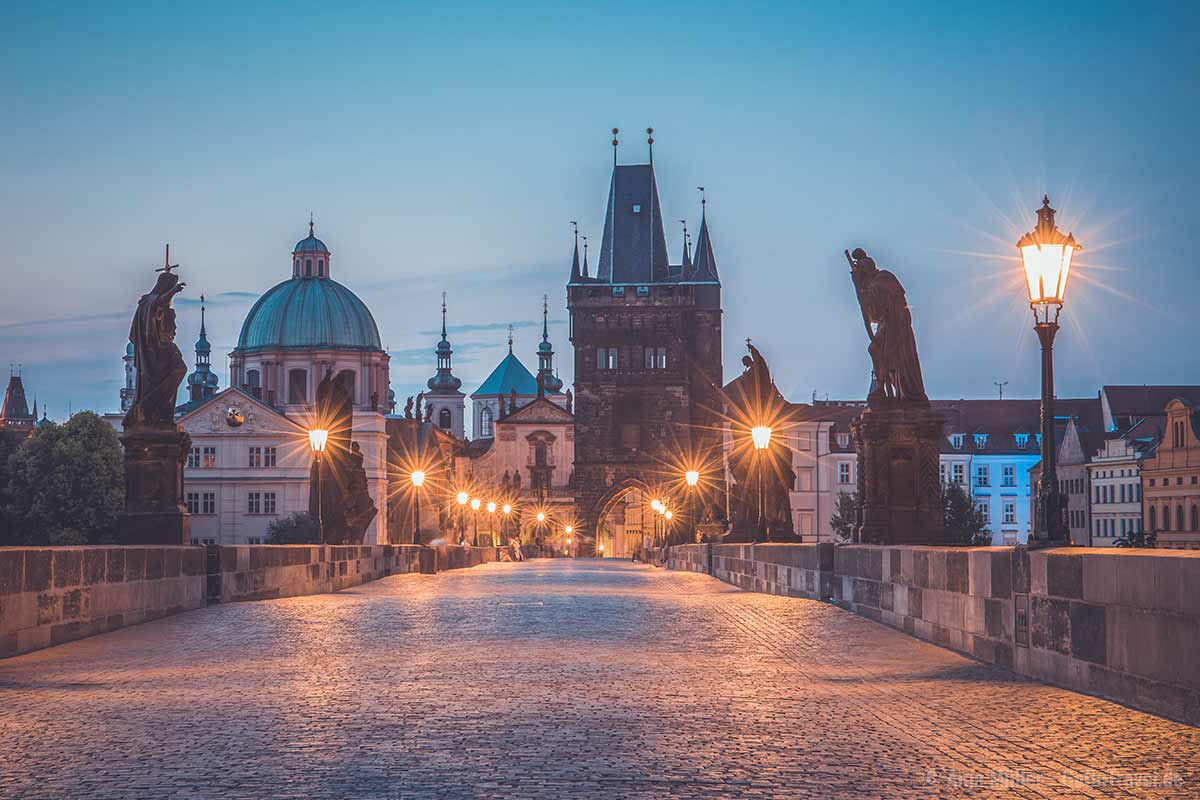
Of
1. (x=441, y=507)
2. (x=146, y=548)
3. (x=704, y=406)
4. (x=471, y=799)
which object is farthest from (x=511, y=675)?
(x=441, y=507)

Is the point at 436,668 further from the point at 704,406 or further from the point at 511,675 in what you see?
the point at 704,406

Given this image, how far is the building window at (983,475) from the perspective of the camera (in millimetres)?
117125

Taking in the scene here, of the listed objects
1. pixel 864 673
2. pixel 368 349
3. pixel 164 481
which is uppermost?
pixel 368 349

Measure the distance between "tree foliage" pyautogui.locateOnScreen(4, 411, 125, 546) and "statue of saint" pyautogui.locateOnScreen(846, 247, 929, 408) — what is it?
67.4 metres

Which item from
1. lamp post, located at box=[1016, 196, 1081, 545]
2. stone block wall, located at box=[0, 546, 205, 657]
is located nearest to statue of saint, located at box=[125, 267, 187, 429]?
stone block wall, located at box=[0, 546, 205, 657]

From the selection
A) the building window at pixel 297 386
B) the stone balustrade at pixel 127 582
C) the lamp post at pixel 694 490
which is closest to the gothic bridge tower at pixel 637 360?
the building window at pixel 297 386

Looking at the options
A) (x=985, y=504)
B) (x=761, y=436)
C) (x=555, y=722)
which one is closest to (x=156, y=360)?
(x=761, y=436)

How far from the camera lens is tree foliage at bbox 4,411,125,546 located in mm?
83938

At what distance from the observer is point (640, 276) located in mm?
120062

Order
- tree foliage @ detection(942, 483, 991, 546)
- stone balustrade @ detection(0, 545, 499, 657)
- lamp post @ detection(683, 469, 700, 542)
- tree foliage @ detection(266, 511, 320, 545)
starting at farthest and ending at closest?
tree foliage @ detection(266, 511, 320, 545) < tree foliage @ detection(942, 483, 991, 546) < lamp post @ detection(683, 469, 700, 542) < stone balustrade @ detection(0, 545, 499, 657)

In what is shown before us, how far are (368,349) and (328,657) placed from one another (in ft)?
417

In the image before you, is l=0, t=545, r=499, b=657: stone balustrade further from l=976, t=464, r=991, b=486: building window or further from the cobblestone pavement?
l=976, t=464, r=991, b=486: building window

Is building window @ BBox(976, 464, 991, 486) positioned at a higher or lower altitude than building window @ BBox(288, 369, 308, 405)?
lower

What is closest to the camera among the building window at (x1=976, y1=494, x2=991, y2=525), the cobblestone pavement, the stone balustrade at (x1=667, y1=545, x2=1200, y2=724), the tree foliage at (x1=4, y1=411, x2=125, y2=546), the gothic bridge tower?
the cobblestone pavement
